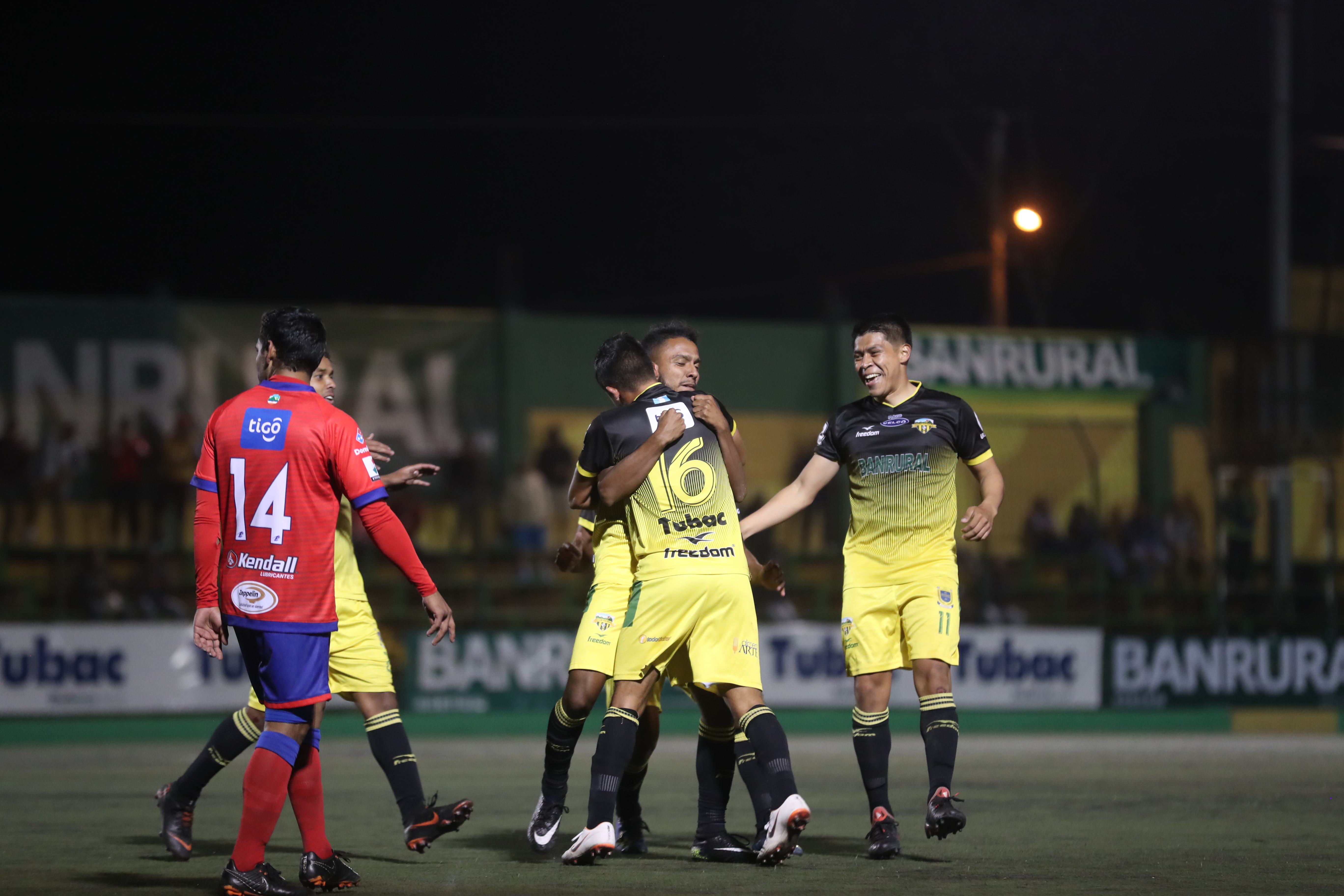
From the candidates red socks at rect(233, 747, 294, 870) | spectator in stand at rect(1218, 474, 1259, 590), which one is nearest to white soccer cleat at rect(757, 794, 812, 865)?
red socks at rect(233, 747, 294, 870)

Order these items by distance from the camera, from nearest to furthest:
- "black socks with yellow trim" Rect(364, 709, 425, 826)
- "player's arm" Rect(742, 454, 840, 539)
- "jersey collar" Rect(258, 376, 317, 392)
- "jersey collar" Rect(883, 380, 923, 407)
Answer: "jersey collar" Rect(258, 376, 317, 392), "black socks with yellow trim" Rect(364, 709, 425, 826), "player's arm" Rect(742, 454, 840, 539), "jersey collar" Rect(883, 380, 923, 407)

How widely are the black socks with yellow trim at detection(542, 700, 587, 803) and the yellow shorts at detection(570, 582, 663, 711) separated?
201mm

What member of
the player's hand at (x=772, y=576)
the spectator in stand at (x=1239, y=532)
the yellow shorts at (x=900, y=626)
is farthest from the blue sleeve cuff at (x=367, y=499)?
the spectator in stand at (x=1239, y=532)

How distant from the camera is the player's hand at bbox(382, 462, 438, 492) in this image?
7059 millimetres

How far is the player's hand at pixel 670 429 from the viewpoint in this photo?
679 centimetres

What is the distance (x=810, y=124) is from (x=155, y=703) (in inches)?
850

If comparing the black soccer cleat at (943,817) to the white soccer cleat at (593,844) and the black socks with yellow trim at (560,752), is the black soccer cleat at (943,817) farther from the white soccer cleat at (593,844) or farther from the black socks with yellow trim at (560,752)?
the black socks with yellow trim at (560,752)

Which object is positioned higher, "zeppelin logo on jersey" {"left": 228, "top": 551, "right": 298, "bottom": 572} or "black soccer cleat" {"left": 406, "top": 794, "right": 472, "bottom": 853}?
"zeppelin logo on jersey" {"left": 228, "top": 551, "right": 298, "bottom": 572}

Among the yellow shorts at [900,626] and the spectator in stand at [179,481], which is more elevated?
the spectator in stand at [179,481]

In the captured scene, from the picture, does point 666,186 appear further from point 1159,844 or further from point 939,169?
point 1159,844

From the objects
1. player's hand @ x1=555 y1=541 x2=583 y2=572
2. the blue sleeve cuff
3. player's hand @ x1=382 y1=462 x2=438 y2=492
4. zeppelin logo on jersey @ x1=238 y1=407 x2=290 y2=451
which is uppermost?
zeppelin logo on jersey @ x1=238 y1=407 x2=290 y2=451

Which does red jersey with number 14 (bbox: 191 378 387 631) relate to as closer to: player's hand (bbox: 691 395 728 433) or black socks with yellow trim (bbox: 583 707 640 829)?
black socks with yellow trim (bbox: 583 707 640 829)

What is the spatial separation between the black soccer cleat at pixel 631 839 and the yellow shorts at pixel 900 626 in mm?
1123

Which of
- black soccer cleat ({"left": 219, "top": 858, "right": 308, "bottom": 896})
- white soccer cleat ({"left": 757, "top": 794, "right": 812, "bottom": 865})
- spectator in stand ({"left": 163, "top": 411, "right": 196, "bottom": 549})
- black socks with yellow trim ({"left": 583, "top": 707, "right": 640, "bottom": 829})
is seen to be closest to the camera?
black soccer cleat ({"left": 219, "top": 858, "right": 308, "bottom": 896})
